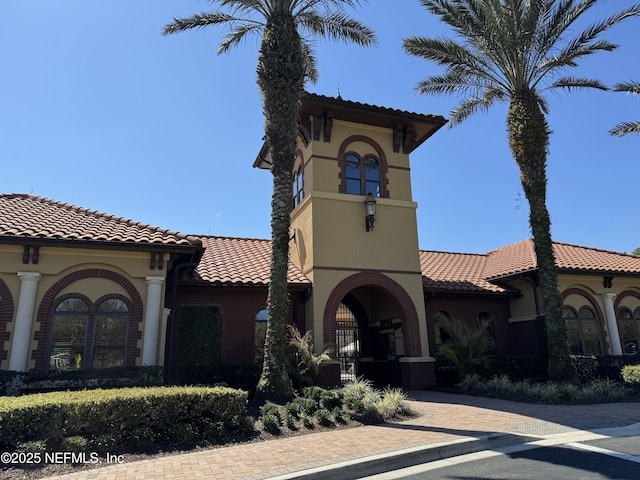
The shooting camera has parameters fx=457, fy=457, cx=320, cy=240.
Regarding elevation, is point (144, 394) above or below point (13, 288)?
below

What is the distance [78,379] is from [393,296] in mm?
9774

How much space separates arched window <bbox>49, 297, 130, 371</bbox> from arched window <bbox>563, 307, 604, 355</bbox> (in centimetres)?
1562

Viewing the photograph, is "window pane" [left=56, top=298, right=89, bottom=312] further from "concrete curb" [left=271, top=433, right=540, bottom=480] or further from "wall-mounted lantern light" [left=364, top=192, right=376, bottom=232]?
"wall-mounted lantern light" [left=364, top=192, right=376, bottom=232]

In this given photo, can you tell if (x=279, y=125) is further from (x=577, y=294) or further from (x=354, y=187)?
(x=577, y=294)

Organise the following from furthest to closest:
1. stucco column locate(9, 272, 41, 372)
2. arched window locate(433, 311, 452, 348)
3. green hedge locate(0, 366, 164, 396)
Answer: arched window locate(433, 311, 452, 348), stucco column locate(9, 272, 41, 372), green hedge locate(0, 366, 164, 396)

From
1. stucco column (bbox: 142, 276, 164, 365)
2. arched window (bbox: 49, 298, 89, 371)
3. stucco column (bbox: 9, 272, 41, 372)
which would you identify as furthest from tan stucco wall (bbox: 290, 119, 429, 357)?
stucco column (bbox: 9, 272, 41, 372)

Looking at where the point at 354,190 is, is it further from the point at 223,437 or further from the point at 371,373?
the point at 223,437

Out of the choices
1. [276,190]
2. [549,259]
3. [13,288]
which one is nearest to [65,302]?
[13,288]

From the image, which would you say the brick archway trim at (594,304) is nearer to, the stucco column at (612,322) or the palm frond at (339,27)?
the stucco column at (612,322)

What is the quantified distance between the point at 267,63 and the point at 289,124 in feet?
5.76

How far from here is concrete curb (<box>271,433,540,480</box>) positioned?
19.5ft

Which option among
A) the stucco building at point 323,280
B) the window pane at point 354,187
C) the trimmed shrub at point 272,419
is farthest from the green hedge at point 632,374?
the trimmed shrub at point 272,419

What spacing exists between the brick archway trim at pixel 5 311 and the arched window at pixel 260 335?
21.7 ft

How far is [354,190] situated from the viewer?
16.5 meters
